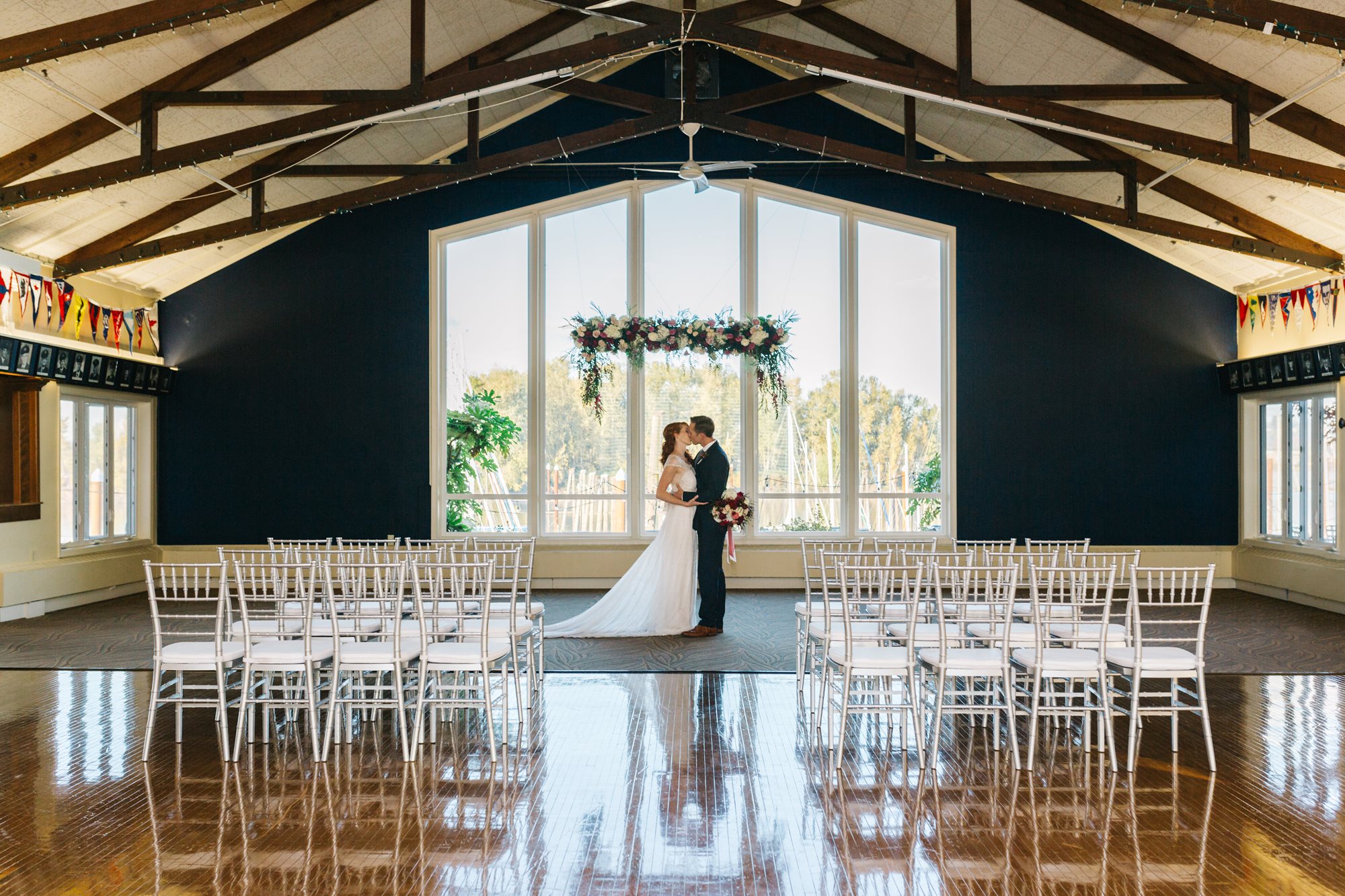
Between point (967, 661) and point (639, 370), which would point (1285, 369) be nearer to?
point (639, 370)

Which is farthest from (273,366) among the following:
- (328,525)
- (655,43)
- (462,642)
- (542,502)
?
(462,642)

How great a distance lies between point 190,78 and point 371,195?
8.17 ft

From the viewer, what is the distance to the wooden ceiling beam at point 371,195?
10211mm

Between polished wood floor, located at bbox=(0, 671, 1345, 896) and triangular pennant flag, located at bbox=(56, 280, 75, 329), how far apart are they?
5771 millimetres

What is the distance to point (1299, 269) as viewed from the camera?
1109 centimetres

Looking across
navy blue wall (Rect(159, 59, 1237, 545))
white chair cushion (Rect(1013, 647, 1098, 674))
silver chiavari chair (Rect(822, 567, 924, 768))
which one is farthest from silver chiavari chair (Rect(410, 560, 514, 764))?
navy blue wall (Rect(159, 59, 1237, 545))

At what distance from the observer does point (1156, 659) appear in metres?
5.07

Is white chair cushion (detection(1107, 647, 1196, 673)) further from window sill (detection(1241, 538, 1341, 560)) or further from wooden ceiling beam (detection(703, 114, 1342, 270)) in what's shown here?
window sill (detection(1241, 538, 1341, 560))

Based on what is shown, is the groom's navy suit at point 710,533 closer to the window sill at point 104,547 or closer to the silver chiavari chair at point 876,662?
the silver chiavari chair at point 876,662

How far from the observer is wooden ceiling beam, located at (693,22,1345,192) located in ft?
26.3

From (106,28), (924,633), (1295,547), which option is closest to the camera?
(924,633)

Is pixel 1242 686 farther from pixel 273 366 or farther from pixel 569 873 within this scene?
pixel 273 366

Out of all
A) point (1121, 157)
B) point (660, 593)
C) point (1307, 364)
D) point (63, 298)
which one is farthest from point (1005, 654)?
point (63, 298)

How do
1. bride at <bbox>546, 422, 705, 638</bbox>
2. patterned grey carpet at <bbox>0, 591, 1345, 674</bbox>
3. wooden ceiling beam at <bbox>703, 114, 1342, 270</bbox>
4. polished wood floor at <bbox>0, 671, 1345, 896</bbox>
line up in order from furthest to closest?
1. wooden ceiling beam at <bbox>703, 114, 1342, 270</bbox>
2. bride at <bbox>546, 422, 705, 638</bbox>
3. patterned grey carpet at <bbox>0, 591, 1345, 674</bbox>
4. polished wood floor at <bbox>0, 671, 1345, 896</bbox>
